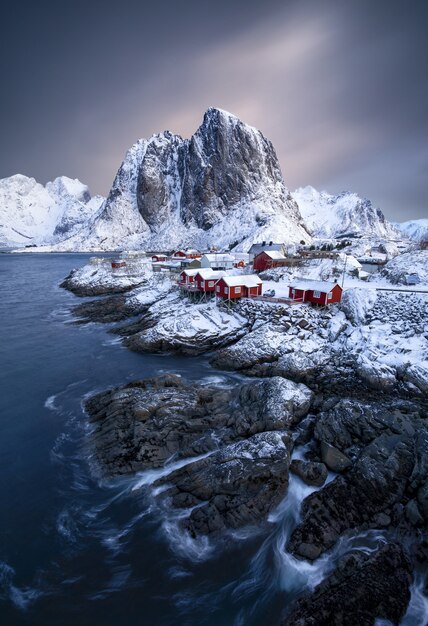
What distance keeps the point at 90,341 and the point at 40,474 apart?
68.6 feet

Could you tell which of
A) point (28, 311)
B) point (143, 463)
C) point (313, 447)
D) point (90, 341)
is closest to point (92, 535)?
point (143, 463)

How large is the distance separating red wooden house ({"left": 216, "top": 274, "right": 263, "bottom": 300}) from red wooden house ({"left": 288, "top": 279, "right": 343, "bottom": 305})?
5.31m

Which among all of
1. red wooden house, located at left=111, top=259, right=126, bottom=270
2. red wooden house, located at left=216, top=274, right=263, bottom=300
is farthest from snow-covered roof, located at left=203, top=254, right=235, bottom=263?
red wooden house, located at left=111, top=259, right=126, bottom=270

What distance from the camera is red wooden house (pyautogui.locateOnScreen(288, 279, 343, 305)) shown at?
3444cm

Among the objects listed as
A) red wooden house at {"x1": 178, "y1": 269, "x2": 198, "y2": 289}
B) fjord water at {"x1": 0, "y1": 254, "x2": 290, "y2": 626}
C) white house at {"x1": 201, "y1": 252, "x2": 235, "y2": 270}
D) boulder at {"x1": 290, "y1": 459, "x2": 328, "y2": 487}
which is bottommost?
fjord water at {"x1": 0, "y1": 254, "x2": 290, "y2": 626}

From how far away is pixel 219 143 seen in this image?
175125mm

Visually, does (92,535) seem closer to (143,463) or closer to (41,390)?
(143,463)

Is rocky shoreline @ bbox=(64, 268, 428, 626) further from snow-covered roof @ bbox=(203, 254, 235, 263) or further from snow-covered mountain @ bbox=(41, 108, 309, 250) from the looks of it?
snow-covered mountain @ bbox=(41, 108, 309, 250)

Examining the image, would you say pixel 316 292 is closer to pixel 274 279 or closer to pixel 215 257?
pixel 274 279

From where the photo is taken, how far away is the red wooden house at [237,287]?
37.7 meters

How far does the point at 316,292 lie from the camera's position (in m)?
34.8

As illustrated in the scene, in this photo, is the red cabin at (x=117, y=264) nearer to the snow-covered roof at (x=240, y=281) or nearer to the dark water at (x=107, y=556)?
the snow-covered roof at (x=240, y=281)

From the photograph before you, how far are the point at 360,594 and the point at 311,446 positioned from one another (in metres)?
7.07

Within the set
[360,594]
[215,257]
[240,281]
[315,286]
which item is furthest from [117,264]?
[360,594]
